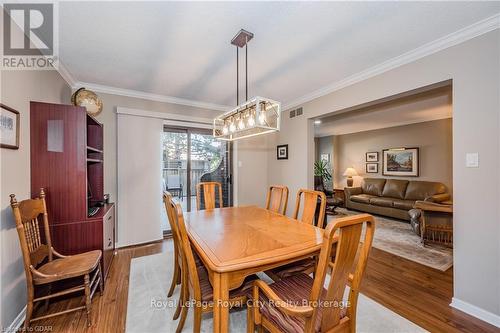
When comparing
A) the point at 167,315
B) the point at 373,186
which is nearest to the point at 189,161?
the point at 167,315

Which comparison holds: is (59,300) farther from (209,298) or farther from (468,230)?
(468,230)

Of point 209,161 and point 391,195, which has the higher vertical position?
point 209,161

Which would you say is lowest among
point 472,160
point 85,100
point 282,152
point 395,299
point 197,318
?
point 395,299

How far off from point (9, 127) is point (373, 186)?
7070 millimetres

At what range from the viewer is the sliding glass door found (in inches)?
160

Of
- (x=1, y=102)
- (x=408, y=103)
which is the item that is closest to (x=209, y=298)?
(x=1, y=102)

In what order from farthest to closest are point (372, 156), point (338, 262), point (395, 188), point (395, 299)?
1. point (372, 156)
2. point (395, 188)
3. point (395, 299)
4. point (338, 262)

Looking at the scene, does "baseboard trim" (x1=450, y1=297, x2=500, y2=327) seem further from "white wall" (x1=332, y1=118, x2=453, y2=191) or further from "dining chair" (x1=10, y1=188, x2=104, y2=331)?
"white wall" (x1=332, y1=118, x2=453, y2=191)

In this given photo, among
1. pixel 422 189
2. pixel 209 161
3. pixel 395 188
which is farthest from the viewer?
pixel 395 188

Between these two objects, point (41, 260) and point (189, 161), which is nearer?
point (41, 260)

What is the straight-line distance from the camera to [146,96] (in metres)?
3.62

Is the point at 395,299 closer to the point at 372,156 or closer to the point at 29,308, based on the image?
the point at 29,308

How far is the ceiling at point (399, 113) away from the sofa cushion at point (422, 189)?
1.59m

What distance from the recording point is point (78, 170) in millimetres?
2141
